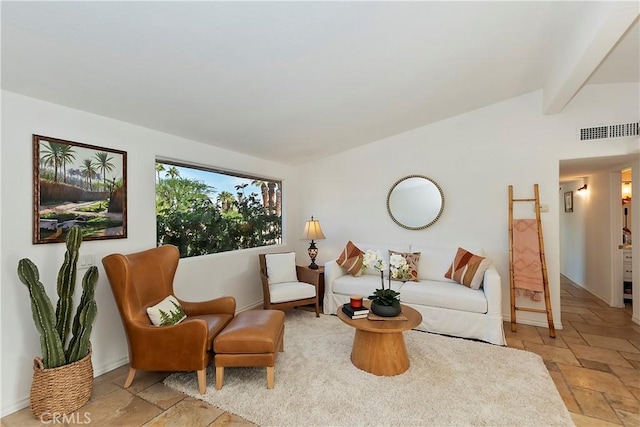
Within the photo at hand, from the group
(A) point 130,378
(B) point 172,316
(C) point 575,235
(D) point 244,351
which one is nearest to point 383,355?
(D) point 244,351

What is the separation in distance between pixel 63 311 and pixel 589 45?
4263 millimetres

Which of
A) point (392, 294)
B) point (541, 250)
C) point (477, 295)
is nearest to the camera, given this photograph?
point (392, 294)

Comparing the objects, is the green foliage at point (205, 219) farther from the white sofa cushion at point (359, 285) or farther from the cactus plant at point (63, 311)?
the white sofa cushion at point (359, 285)

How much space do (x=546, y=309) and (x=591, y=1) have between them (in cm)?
301

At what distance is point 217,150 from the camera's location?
373 cm

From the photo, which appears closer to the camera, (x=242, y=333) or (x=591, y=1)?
(x=591, y=1)

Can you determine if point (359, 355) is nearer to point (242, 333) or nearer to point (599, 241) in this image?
point (242, 333)

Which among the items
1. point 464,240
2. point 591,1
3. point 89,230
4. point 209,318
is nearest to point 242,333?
point 209,318

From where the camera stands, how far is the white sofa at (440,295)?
3055mm

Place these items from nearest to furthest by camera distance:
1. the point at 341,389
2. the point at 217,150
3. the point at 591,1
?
1. the point at 591,1
2. the point at 341,389
3. the point at 217,150

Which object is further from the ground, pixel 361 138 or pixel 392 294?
pixel 361 138

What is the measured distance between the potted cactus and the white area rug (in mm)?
641

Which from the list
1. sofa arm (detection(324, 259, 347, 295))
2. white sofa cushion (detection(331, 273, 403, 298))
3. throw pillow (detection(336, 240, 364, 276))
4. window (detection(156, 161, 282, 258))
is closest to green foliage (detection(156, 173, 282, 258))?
window (detection(156, 161, 282, 258))

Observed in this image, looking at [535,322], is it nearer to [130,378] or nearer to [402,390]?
[402,390]
